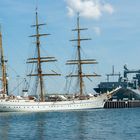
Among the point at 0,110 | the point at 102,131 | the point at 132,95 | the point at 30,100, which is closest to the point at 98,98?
the point at 30,100

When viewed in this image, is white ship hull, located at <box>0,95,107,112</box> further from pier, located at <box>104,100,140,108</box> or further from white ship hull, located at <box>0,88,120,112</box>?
pier, located at <box>104,100,140,108</box>

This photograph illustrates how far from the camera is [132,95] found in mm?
195250

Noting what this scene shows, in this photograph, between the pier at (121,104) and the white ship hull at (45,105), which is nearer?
the white ship hull at (45,105)

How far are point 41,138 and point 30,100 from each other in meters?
71.3

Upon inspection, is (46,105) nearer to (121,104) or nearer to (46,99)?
(46,99)

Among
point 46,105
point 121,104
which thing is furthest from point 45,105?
point 121,104

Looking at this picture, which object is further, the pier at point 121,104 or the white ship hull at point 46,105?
the pier at point 121,104

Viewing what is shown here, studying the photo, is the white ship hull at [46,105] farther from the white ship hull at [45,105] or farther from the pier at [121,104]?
the pier at [121,104]

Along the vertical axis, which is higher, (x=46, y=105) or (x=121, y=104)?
(x=46, y=105)

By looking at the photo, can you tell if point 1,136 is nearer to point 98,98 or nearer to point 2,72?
point 2,72

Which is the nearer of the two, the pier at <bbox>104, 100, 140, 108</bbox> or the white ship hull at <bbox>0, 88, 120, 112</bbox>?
the white ship hull at <bbox>0, 88, 120, 112</bbox>

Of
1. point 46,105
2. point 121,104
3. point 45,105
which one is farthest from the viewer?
point 121,104

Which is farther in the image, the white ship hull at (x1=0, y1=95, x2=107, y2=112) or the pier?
the pier

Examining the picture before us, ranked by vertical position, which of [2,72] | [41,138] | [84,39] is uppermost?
[84,39]
